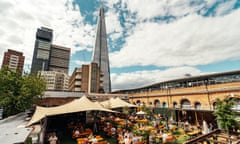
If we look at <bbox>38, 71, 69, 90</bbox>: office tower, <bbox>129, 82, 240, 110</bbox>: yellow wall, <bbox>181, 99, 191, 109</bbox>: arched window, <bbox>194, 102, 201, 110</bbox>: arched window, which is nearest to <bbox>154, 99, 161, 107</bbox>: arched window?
<bbox>129, 82, 240, 110</bbox>: yellow wall

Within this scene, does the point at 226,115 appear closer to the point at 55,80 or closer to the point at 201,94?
the point at 201,94

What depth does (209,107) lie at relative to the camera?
45.9 ft

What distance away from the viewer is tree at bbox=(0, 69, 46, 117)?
504 inches

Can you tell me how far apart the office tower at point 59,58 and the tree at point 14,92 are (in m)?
105

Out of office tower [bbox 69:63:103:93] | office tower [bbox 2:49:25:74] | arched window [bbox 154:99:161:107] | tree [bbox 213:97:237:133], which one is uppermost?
office tower [bbox 2:49:25:74]

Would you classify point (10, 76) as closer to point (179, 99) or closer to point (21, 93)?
point (21, 93)

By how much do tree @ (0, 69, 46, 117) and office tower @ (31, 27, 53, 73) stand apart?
104 meters

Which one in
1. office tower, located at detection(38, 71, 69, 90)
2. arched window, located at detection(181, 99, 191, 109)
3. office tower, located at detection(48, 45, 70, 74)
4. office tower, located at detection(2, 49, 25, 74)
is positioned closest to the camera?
arched window, located at detection(181, 99, 191, 109)

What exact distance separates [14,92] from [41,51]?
110765mm

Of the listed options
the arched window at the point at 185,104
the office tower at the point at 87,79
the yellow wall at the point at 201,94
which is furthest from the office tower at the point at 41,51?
the arched window at the point at 185,104

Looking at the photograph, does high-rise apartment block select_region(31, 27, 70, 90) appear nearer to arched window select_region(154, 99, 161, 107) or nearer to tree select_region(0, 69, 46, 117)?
tree select_region(0, 69, 46, 117)

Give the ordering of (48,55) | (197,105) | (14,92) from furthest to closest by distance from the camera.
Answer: (48,55) < (197,105) < (14,92)

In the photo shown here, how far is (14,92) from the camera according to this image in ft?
43.9

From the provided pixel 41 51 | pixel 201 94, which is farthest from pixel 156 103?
pixel 41 51
